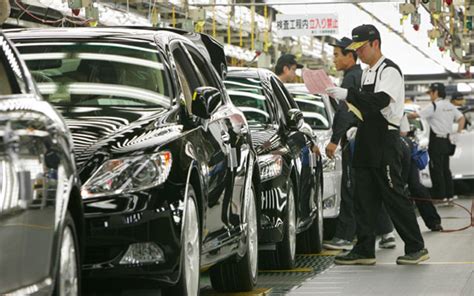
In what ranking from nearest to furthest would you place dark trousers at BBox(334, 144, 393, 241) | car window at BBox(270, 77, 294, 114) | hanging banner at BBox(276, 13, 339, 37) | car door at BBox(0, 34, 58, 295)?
car door at BBox(0, 34, 58, 295), car window at BBox(270, 77, 294, 114), dark trousers at BBox(334, 144, 393, 241), hanging banner at BBox(276, 13, 339, 37)

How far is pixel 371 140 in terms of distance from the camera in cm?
1152

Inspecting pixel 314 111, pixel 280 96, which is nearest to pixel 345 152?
pixel 280 96

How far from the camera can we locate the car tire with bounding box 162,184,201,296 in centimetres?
692

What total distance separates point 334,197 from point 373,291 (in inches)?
189

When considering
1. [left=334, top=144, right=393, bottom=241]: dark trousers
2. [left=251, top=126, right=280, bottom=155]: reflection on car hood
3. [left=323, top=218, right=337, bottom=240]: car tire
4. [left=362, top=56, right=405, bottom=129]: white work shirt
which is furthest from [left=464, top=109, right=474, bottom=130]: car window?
[left=251, top=126, right=280, bottom=155]: reflection on car hood

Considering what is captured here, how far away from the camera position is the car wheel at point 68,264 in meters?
5.49

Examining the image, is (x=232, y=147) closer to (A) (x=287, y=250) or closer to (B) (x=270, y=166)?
(B) (x=270, y=166)

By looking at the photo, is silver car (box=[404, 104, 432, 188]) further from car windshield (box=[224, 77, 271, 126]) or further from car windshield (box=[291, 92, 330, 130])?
car windshield (box=[224, 77, 271, 126])

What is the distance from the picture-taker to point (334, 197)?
14398mm

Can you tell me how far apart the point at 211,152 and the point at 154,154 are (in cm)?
118

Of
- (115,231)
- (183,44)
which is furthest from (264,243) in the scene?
(115,231)

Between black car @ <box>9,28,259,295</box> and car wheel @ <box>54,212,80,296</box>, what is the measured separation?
2.56 feet

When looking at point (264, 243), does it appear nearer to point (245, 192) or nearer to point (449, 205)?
point (245, 192)

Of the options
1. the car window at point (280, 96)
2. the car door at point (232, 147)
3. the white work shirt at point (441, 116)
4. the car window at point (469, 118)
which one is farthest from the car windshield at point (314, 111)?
the car window at point (469, 118)
